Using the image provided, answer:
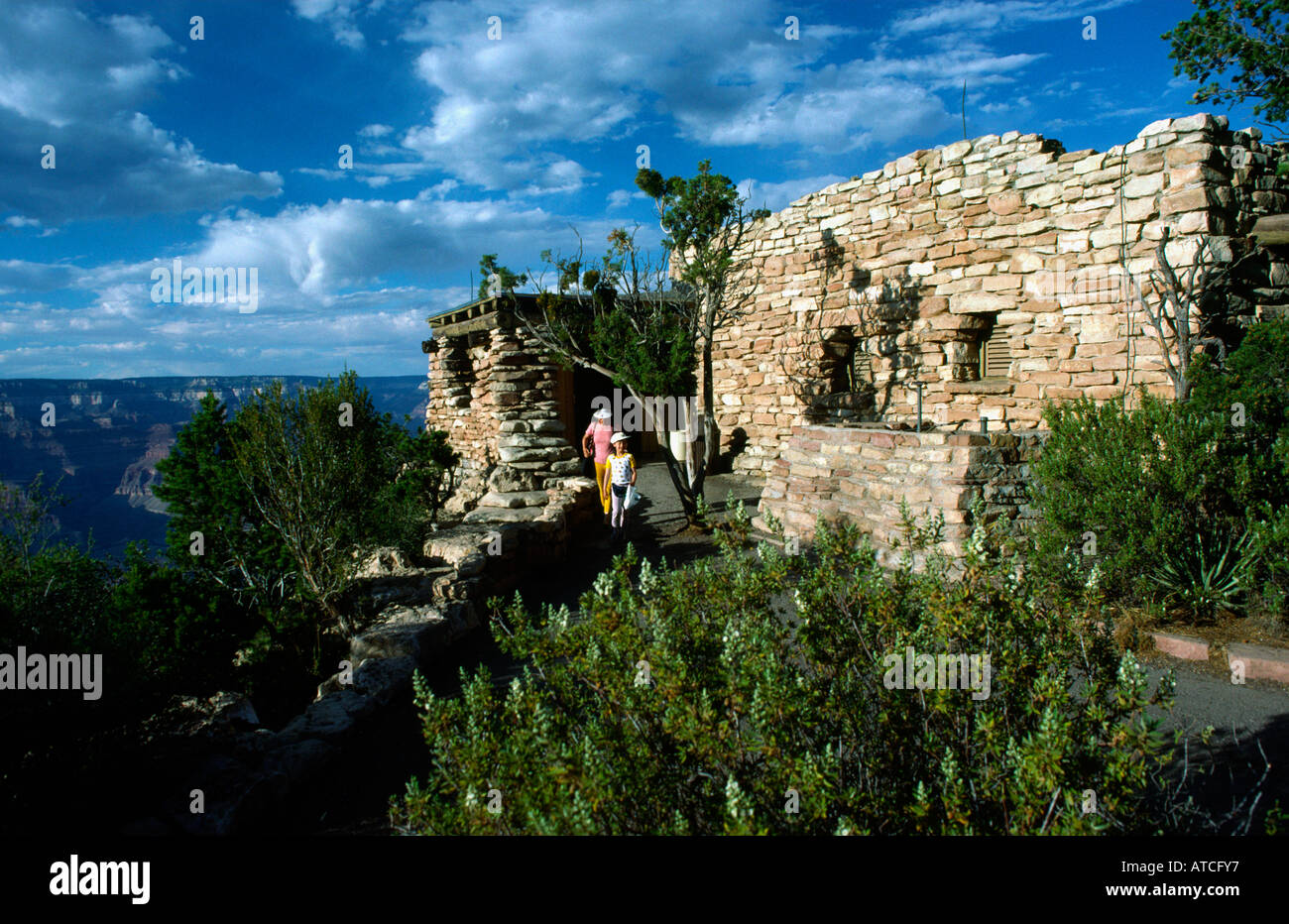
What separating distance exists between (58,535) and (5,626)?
647 cm

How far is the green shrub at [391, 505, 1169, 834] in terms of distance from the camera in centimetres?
182

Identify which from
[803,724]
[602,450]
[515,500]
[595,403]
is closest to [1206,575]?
[803,724]

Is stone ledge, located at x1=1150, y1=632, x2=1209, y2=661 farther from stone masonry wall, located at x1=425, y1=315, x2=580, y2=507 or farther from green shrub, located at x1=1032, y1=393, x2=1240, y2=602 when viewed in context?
stone masonry wall, located at x1=425, y1=315, x2=580, y2=507

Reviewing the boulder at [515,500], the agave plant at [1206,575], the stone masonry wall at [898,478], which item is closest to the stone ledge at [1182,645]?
the agave plant at [1206,575]

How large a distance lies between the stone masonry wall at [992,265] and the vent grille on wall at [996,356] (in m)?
0.10

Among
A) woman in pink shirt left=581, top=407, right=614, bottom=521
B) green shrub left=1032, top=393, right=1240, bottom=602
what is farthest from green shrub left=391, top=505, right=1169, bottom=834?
woman in pink shirt left=581, top=407, right=614, bottom=521

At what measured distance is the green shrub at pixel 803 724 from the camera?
71.8 inches

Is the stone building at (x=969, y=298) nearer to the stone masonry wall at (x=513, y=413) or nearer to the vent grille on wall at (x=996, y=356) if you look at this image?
the vent grille on wall at (x=996, y=356)

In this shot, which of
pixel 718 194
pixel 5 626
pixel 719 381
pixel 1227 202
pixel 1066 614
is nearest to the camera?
pixel 1066 614

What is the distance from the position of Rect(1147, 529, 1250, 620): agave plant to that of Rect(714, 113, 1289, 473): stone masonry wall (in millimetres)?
2704
